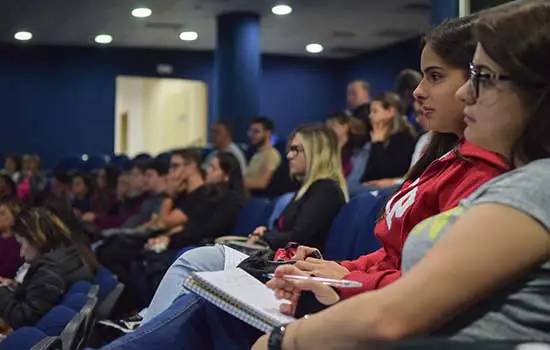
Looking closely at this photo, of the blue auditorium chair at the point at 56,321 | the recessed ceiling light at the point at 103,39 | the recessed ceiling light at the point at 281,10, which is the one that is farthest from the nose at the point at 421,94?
the recessed ceiling light at the point at 103,39

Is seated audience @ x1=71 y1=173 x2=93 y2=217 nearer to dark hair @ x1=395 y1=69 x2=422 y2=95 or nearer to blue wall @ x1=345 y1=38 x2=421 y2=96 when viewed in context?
dark hair @ x1=395 y1=69 x2=422 y2=95

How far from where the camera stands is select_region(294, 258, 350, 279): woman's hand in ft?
5.86

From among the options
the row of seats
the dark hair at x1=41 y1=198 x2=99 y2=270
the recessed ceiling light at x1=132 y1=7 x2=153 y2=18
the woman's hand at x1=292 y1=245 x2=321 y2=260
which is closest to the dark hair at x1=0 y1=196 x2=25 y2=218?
the dark hair at x1=41 y1=198 x2=99 y2=270

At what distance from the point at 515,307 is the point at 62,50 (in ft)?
41.0

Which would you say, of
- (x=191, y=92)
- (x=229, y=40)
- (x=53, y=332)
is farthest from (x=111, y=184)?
(x=191, y=92)

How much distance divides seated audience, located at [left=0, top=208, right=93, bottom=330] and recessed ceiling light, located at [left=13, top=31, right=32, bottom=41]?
8378 mm

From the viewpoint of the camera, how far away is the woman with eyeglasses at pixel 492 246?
3.78 ft

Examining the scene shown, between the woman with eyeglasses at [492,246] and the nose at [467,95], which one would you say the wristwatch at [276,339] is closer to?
the woman with eyeglasses at [492,246]

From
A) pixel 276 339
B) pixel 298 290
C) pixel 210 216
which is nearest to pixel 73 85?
pixel 210 216

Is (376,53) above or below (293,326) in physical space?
above

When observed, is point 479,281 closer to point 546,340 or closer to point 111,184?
point 546,340

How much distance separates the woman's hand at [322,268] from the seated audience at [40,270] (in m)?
1.77

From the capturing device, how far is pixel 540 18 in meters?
1.26

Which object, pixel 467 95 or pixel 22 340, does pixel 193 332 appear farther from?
pixel 22 340
